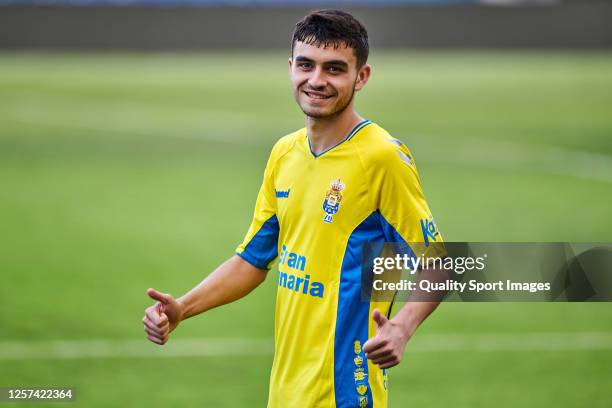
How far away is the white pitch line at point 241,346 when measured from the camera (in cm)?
854

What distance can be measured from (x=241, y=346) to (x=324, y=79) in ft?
17.0

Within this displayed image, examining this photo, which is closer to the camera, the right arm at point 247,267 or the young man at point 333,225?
the young man at point 333,225

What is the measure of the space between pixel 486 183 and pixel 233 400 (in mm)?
9300

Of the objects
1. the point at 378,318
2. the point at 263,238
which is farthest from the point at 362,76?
the point at 378,318

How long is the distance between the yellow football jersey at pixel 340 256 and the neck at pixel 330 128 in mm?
29

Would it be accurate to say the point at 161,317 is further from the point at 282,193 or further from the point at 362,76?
the point at 362,76

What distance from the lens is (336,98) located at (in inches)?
161

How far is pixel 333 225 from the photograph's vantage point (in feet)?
13.4

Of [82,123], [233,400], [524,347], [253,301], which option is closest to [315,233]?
[233,400]

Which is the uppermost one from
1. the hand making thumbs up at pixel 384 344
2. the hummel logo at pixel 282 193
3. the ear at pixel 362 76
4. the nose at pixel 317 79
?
the ear at pixel 362 76

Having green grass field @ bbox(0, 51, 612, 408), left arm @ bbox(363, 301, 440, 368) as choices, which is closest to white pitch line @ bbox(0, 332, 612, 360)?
green grass field @ bbox(0, 51, 612, 408)

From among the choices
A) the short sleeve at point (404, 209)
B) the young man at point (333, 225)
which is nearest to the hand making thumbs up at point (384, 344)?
the young man at point (333, 225)

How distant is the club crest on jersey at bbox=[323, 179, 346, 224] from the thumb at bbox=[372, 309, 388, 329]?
0.58m

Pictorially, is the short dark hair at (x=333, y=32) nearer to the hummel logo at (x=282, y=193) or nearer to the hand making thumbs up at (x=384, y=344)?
the hummel logo at (x=282, y=193)
